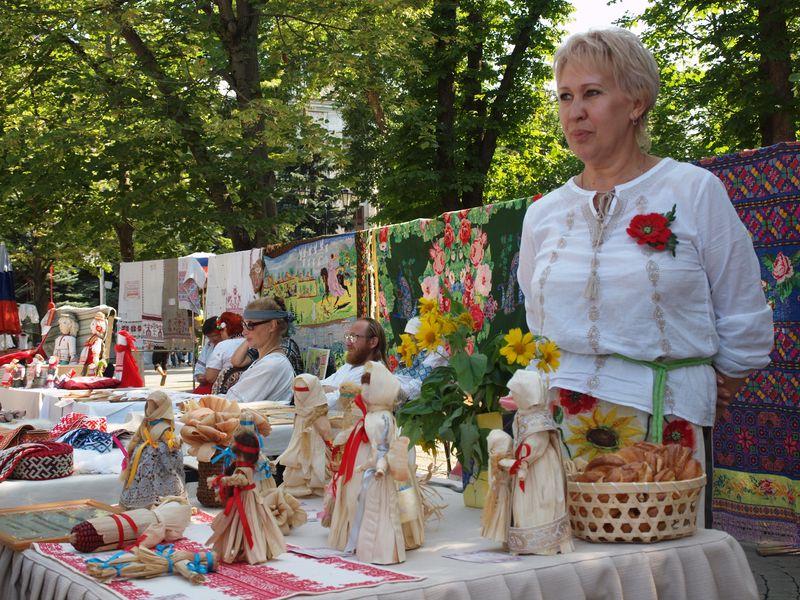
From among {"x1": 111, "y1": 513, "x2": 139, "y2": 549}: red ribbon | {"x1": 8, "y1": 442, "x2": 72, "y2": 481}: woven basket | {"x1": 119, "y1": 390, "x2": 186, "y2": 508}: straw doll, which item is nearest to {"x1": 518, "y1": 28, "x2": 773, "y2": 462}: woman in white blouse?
{"x1": 111, "y1": 513, "x2": 139, "y2": 549}: red ribbon

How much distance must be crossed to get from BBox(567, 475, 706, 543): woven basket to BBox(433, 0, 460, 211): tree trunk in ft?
48.3

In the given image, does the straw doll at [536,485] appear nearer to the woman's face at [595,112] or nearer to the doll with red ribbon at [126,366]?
the woman's face at [595,112]

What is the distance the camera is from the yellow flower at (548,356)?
7.23ft

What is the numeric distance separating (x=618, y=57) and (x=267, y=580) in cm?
137

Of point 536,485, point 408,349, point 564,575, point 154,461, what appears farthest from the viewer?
point 154,461

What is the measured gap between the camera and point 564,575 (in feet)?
6.30

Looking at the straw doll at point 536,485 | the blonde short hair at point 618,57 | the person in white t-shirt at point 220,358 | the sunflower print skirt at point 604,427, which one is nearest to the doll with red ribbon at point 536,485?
the straw doll at point 536,485

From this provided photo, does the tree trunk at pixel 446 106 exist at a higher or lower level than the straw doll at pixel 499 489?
higher

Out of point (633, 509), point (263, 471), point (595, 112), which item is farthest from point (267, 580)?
point (595, 112)

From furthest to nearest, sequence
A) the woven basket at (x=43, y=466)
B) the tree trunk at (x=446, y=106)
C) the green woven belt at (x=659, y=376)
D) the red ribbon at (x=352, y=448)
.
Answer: the tree trunk at (x=446, y=106)
the woven basket at (x=43, y=466)
the red ribbon at (x=352, y=448)
the green woven belt at (x=659, y=376)

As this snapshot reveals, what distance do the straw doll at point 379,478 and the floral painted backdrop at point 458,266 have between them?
3048 mm

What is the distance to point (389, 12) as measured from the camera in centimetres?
1298

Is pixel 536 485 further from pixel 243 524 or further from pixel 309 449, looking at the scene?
pixel 309 449

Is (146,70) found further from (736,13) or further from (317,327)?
(736,13)
